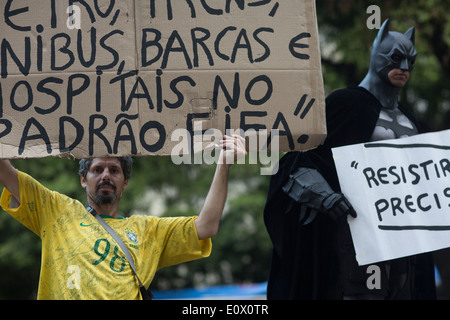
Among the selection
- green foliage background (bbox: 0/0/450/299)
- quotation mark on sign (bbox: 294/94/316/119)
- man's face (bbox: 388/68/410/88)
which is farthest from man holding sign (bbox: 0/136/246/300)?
green foliage background (bbox: 0/0/450/299)

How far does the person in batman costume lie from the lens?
4383mm

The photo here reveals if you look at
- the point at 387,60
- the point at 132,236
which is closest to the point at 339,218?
the point at 387,60

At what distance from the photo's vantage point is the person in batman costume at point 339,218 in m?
4.38

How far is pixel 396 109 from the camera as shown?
4656 mm

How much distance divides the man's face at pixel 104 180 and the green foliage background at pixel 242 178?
12.8ft

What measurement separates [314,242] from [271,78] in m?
1.51

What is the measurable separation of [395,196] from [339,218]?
348 millimetres

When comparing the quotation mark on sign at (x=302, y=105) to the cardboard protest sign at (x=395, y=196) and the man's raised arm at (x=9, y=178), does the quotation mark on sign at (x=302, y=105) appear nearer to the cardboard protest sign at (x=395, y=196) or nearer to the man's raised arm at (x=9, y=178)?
the cardboard protest sign at (x=395, y=196)

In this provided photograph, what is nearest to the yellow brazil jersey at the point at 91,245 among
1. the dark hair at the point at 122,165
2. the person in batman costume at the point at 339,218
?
the dark hair at the point at 122,165

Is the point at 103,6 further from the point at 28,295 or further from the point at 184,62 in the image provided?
the point at 28,295

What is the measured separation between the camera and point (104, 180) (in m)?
3.57

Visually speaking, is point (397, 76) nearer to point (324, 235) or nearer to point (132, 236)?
point (324, 235)
